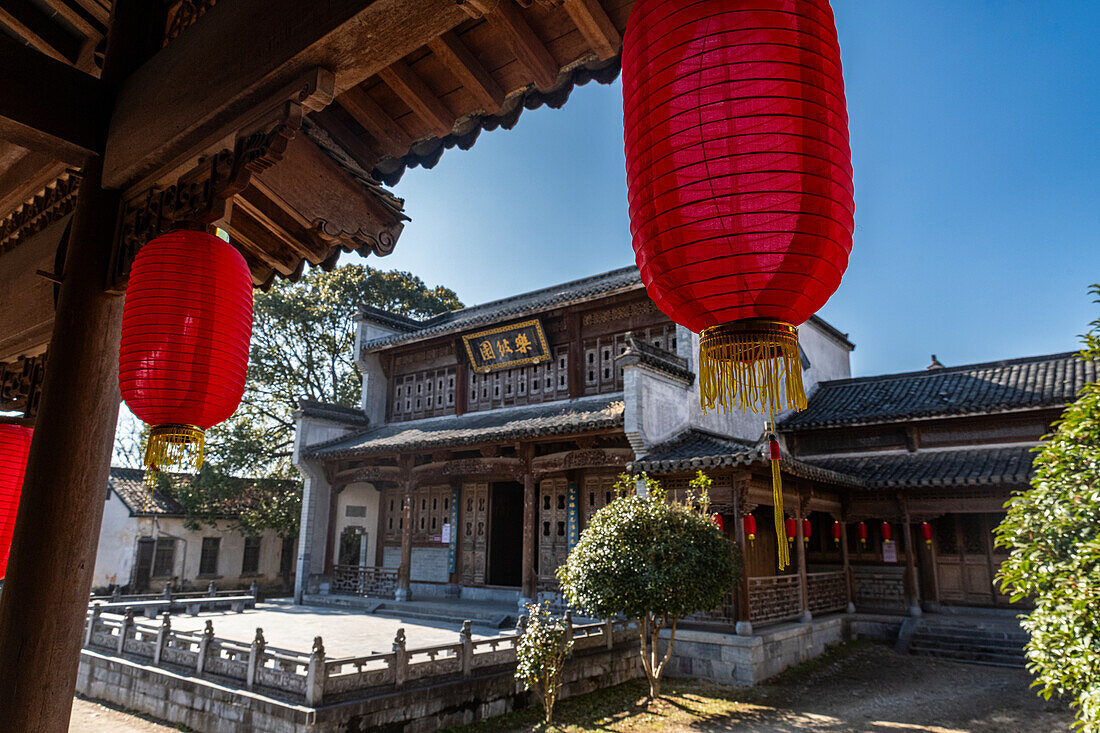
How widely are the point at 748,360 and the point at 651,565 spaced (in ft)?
23.3

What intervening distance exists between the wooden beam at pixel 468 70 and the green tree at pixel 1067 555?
10.4 feet

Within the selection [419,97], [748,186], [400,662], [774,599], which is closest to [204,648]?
[400,662]

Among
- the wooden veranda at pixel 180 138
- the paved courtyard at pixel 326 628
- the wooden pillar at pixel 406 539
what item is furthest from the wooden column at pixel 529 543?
the wooden veranda at pixel 180 138

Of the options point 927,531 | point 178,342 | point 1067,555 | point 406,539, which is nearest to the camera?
point 178,342

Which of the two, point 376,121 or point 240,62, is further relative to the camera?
point 376,121

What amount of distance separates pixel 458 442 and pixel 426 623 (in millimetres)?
3342

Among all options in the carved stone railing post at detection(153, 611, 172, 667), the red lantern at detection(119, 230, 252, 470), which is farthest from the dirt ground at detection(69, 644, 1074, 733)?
the red lantern at detection(119, 230, 252, 470)

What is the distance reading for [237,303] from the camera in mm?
2887

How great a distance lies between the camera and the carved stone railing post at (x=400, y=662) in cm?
725

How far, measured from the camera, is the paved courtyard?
990 centimetres

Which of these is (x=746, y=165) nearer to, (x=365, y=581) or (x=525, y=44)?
(x=525, y=44)

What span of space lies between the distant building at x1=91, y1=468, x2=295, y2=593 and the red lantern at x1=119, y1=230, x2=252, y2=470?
17.9m

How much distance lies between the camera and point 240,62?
2547mm

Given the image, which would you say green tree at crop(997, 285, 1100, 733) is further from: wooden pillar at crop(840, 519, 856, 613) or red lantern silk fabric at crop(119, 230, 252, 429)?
wooden pillar at crop(840, 519, 856, 613)
